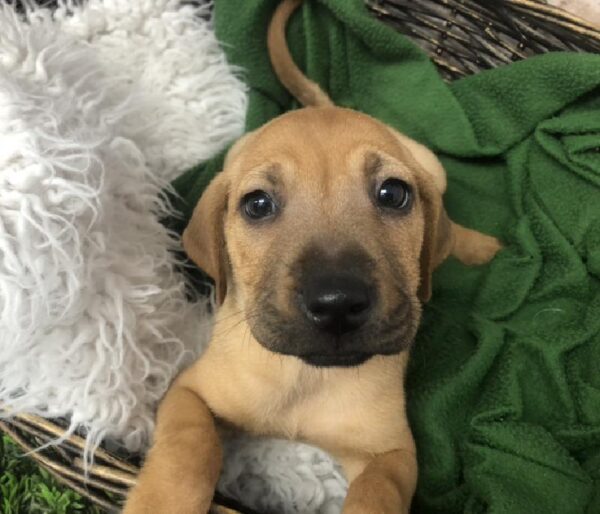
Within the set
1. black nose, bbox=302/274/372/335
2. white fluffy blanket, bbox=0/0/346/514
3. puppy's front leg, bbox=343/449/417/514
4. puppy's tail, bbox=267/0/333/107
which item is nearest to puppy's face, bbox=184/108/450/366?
black nose, bbox=302/274/372/335

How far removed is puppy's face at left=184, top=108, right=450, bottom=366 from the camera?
1642 millimetres

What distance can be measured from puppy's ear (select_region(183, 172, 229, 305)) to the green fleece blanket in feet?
1.84

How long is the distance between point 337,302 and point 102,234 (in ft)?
2.99

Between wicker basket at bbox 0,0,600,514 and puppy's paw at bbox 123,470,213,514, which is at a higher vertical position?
wicker basket at bbox 0,0,600,514

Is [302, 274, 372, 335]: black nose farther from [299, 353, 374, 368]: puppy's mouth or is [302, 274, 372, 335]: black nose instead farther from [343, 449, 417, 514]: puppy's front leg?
[343, 449, 417, 514]: puppy's front leg

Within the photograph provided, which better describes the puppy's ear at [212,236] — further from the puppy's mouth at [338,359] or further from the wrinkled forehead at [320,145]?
the puppy's mouth at [338,359]

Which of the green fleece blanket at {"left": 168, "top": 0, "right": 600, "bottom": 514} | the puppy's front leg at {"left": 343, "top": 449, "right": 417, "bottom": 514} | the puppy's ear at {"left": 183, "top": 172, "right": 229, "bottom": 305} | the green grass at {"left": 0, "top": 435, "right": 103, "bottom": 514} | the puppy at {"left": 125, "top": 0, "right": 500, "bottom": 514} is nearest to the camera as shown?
the puppy at {"left": 125, "top": 0, "right": 500, "bottom": 514}

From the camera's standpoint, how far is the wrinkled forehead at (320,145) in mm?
1974

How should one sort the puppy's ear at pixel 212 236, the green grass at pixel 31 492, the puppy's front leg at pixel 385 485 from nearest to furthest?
the puppy's front leg at pixel 385 485
the puppy's ear at pixel 212 236
the green grass at pixel 31 492

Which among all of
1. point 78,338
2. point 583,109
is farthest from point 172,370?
point 583,109

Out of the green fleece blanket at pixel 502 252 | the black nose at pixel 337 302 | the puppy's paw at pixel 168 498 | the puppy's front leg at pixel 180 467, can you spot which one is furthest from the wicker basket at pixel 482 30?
the puppy's paw at pixel 168 498

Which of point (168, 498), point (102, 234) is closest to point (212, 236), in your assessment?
point (102, 234)

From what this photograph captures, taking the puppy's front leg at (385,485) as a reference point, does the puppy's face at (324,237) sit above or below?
above

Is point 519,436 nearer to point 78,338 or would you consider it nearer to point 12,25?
point 78,338
